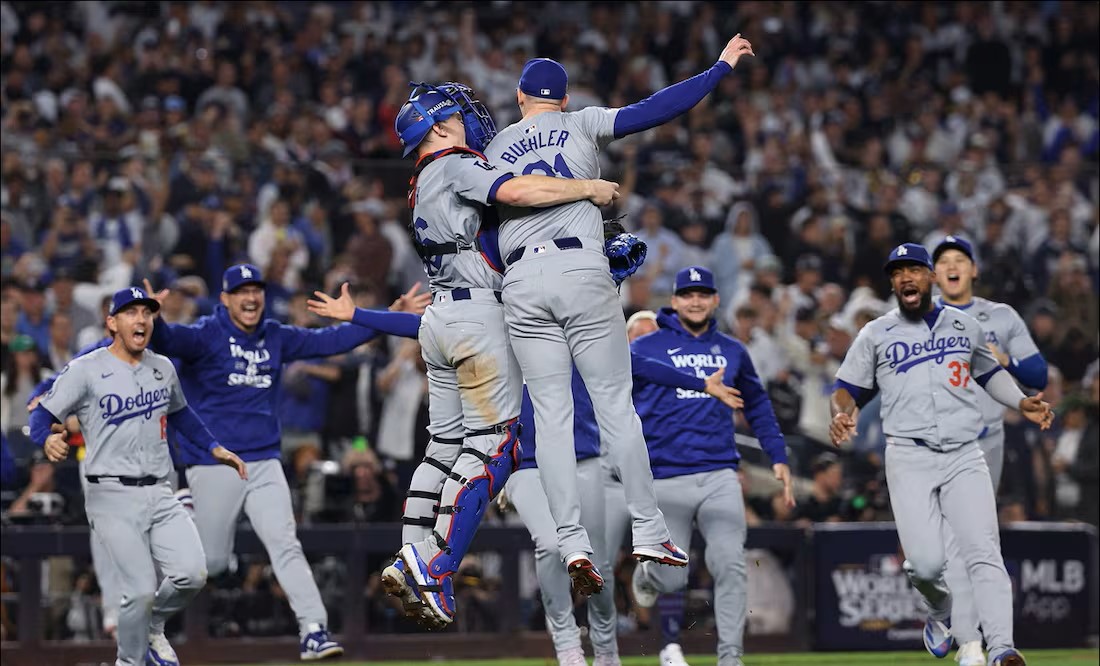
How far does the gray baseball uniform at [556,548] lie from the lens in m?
9.71

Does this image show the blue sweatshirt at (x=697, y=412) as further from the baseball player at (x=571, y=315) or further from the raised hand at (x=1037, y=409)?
the baseball player at (x=571, y=315)

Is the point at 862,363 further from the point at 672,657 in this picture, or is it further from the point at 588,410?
the point at 672,657

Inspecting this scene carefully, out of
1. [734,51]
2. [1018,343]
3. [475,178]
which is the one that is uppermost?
[734,51]

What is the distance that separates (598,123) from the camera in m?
8.32

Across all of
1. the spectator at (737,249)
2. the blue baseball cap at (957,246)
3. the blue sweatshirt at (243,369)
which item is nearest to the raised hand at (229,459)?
the blue sweatshirt at (243,369)

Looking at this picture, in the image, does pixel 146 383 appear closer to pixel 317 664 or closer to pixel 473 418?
pixel 473 418

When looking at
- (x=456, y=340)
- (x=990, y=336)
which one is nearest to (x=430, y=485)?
(x=456, y=340)

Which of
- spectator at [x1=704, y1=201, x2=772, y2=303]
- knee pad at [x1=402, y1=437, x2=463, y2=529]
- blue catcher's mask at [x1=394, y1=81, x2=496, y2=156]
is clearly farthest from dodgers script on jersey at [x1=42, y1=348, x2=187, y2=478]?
spectator at [x1=704, y1=201, x2=772, y2=303]

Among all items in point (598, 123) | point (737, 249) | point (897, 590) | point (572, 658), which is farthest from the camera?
point (737, 249)

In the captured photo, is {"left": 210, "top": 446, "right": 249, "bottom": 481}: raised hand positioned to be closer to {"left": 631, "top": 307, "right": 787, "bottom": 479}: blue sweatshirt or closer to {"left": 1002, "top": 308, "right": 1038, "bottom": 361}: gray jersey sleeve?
{"left": 631, "top": 307, "right": 787, "bottom": 479}: blue sweatshirt

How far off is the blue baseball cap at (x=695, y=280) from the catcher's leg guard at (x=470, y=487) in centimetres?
275

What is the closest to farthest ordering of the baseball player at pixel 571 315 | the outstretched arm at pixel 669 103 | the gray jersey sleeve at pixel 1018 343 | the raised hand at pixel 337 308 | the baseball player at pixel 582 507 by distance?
the outstretched arm at pixel 669 103 → the baseball player at pixel 571 315 → the raised hand at pixel 337 308 → the baseball player at pixel 582 507 → the gray jersey sleeve at pixel 1018 343

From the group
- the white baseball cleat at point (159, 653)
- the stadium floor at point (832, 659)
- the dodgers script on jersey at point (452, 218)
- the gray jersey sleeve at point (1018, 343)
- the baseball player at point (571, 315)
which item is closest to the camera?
the baseball player at point (571, 315)

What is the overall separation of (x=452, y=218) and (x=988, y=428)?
4.61m
